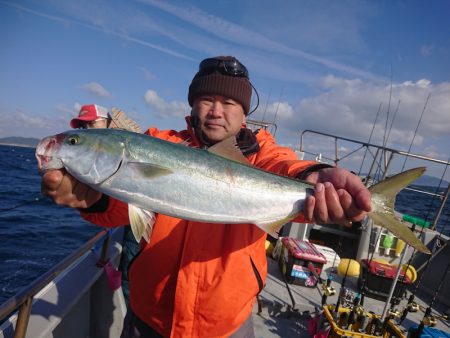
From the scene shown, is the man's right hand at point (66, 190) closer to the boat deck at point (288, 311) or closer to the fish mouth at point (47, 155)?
the fish mouth at point (47, 155)

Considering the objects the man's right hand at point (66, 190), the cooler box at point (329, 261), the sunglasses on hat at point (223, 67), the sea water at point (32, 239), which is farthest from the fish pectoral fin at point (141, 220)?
the cooler box at point (329, 261)

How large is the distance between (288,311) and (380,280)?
8.59 feet

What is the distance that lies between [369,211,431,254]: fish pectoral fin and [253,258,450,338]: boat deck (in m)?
4.17

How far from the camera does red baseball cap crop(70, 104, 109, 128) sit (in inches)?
232

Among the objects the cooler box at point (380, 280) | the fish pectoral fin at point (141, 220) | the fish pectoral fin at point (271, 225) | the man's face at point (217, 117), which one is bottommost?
the cooler box at point (380, 280)

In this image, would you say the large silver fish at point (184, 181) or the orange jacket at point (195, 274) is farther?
the orange jacket at point (195, 274)

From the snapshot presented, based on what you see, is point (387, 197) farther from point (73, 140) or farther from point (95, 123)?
point (95, 123)

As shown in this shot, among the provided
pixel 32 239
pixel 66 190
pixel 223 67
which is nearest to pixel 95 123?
pixel 223 67

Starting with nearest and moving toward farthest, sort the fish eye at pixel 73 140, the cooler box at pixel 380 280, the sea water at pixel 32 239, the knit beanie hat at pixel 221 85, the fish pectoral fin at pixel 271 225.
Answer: the fish eye at pixel 73 140
the fish pectoral fin at pixel 271 225
the knit beanie hat at pixel 221 85
the cooler box at pixel 380 280
the sea water at pixel 32 239

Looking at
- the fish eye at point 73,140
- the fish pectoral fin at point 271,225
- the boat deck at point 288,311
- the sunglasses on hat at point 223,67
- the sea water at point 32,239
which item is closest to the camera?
the fish eye at point 73,140

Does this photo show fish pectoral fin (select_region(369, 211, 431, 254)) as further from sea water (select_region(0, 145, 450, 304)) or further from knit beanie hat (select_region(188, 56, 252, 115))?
sea water (select_region(0, 145, 450, 304))

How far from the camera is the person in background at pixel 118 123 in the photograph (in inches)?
219

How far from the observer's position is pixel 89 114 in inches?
235

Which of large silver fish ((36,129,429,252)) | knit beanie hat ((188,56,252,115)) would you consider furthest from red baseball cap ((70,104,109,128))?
large silver fish ((36,129,429,252))
